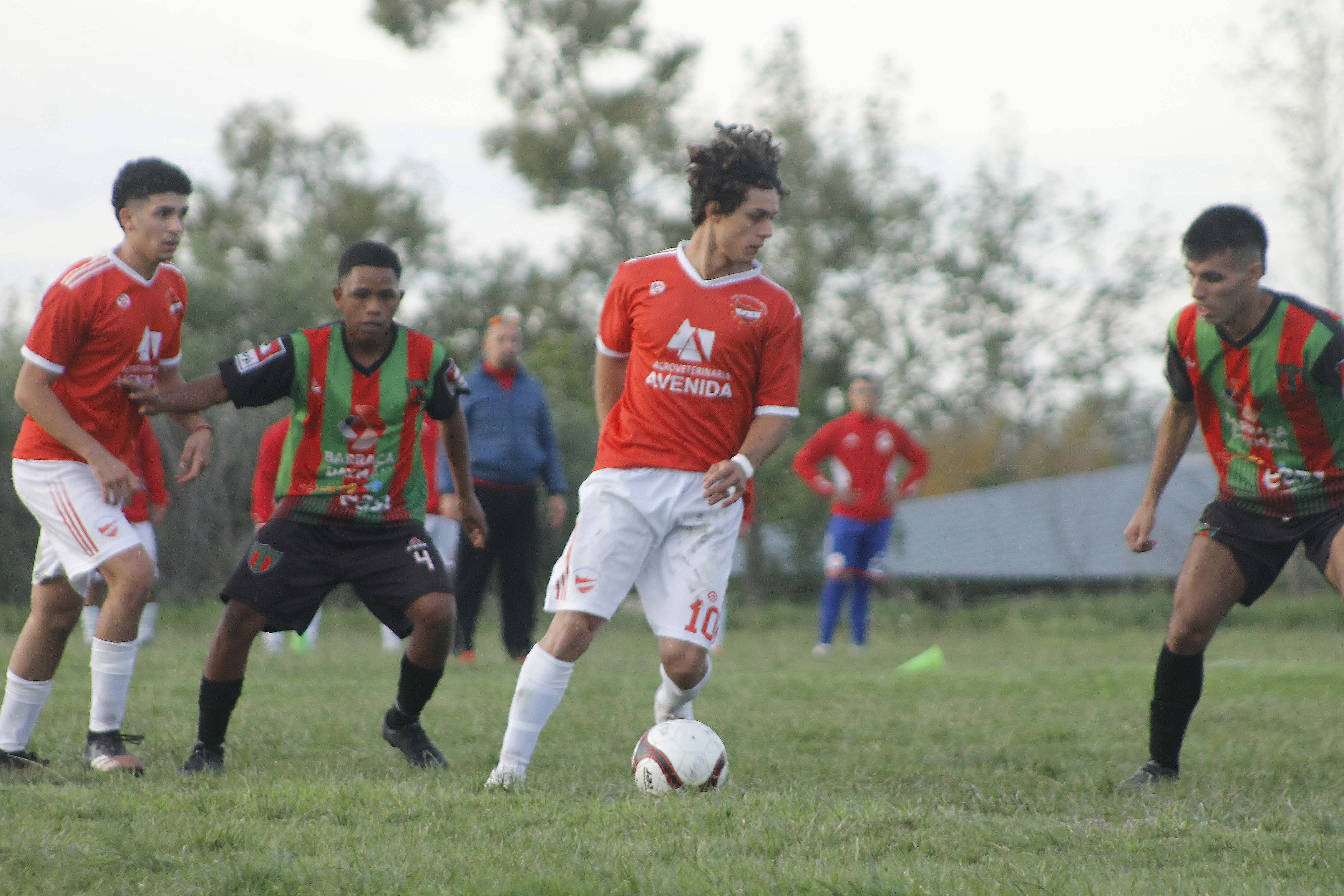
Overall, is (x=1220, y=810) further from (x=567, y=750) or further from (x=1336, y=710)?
(x=1336, y=710)

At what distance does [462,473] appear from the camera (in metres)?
5.46

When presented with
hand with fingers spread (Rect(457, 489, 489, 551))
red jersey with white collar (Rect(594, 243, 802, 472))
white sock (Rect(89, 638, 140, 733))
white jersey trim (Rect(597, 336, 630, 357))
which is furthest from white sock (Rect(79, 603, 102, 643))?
red jersey with white collar (Rect(594, 243, 802, 472))

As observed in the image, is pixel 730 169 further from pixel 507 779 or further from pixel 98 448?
pixel 98 448

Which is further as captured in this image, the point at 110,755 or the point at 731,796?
the point at 110,755

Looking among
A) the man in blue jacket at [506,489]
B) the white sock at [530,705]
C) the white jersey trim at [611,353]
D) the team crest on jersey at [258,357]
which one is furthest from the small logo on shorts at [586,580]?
the man in blue jacket at [506,489]

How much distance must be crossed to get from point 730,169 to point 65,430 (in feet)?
8.76

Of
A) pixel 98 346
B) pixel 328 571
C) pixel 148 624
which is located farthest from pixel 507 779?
pixel 148 624

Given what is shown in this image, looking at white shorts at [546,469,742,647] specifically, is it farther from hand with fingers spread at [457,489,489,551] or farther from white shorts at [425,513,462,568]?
white shorts at [425,513,462,568]

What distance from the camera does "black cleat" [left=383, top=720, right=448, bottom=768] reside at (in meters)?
5.22

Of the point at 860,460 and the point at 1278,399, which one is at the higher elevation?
the point at 1278,399

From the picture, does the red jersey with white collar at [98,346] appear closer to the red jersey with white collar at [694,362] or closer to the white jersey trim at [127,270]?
the white jersey trim at [127,270]

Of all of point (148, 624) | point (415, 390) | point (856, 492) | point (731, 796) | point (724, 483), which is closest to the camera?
point (731, 796)

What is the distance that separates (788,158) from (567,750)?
2580 centimetres

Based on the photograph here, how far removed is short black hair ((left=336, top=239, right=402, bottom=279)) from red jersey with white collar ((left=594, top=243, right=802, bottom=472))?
869mm
